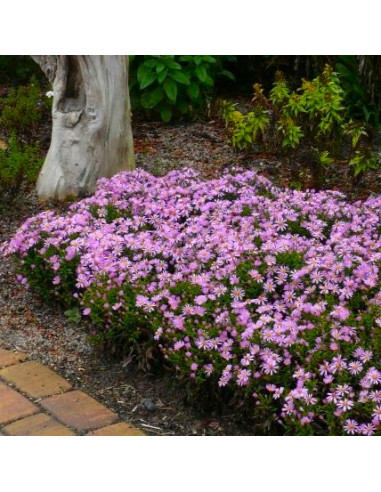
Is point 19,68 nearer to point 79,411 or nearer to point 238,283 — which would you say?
point 238,283

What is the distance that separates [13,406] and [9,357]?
0.47 meters

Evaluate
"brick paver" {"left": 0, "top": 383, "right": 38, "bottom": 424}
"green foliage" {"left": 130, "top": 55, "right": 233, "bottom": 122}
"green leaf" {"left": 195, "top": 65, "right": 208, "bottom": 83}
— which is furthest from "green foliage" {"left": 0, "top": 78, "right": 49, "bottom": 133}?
"brick paver" {"left": 0, "top": 383, "right": 38, "bottom": 424}

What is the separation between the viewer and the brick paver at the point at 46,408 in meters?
3.31

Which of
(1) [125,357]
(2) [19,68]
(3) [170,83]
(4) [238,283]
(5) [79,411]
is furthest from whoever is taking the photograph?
(2) [19,68]

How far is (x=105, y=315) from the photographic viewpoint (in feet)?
12.5

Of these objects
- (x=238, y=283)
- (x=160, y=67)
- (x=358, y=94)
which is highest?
(x=160, y=67)

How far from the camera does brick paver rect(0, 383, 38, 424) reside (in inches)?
135

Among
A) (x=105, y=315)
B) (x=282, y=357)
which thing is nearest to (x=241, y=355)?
(x=282, y=357)

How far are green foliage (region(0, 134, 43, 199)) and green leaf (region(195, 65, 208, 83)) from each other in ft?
4.88

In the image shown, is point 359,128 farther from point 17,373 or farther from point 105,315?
point 17,373

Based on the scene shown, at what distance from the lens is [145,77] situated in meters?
6.33

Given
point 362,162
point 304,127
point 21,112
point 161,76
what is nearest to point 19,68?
point 21,112

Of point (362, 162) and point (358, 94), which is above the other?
point (358, 94)

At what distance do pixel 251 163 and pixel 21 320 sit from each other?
2394mm
